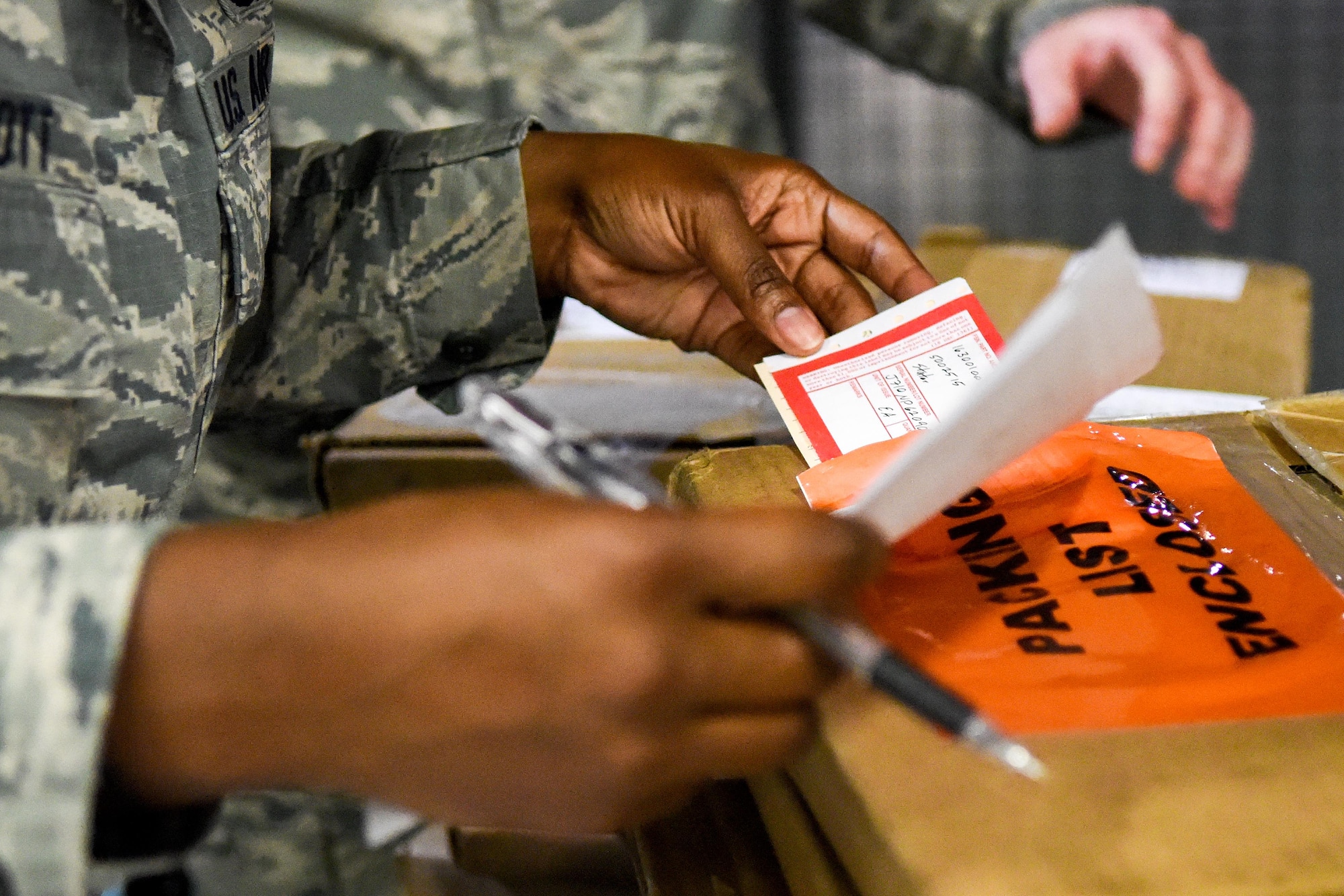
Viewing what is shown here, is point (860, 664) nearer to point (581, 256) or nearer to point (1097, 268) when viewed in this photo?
point (1097, 268)

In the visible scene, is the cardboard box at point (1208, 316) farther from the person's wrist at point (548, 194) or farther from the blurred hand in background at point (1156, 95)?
the person's wrist at point (548, 194)

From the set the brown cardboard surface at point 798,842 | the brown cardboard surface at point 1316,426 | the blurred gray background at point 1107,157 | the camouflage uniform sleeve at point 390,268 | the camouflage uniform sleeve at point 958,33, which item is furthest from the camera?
the blurred gray background at point 1107,157

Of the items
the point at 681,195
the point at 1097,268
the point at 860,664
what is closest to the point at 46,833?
the point at 860,664

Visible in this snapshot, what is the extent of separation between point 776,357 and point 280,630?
0.36 meters

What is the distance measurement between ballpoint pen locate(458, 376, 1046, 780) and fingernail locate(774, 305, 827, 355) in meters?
0.22

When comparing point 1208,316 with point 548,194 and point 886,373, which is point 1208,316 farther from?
point 548,194

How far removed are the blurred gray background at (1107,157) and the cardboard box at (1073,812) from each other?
1.71 m

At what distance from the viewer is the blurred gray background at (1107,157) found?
1.88 m

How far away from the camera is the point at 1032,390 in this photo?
344 mm

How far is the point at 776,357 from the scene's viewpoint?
23.7 inches

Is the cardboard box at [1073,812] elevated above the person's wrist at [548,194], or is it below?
below

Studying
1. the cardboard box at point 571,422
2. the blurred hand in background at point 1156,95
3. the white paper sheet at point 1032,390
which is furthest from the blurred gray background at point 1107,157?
the white paper sheet at point 1032,390

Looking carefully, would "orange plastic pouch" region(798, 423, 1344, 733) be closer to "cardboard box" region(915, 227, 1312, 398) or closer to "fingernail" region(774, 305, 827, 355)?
"fingernail" region(774, 305, 827, 355)

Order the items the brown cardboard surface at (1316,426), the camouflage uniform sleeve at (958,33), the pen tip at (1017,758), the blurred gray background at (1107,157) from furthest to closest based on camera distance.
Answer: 1. the blurred gray background at (1107,157)
2. the camouflage uniform sleeve at (958,33)
3. the brown cardboard surface at (1316,426)
4. the pen tip at (1017,758)
